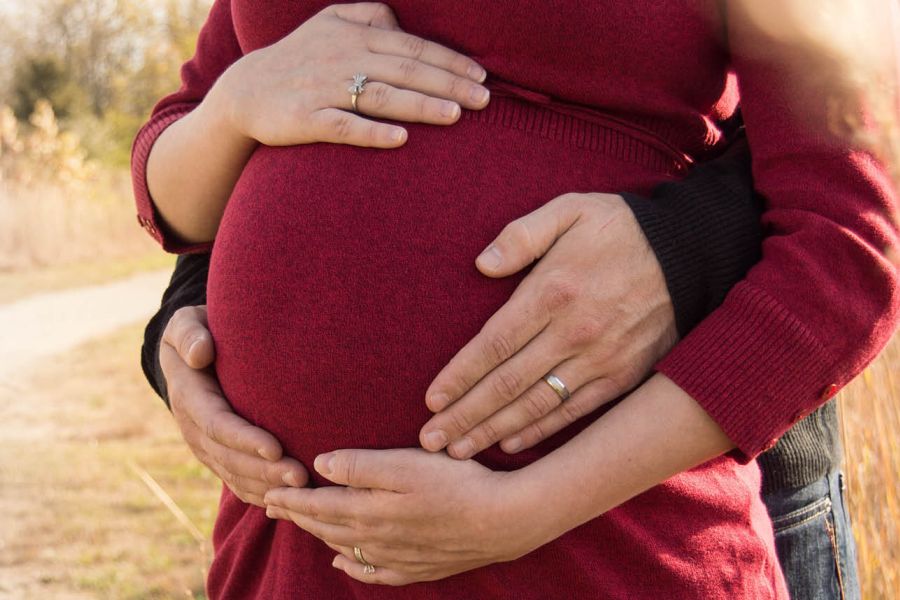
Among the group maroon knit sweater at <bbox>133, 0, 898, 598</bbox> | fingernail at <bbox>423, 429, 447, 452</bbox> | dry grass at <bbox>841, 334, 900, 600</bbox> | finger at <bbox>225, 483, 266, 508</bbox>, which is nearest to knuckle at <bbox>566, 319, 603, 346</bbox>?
maroon knit sweater at <bbox>133, 0, 898, 598</bbox>

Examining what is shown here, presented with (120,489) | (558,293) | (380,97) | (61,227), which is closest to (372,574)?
(558,293)

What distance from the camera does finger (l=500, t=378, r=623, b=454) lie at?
1.13m

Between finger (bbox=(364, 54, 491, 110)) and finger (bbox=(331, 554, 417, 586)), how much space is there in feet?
2.15

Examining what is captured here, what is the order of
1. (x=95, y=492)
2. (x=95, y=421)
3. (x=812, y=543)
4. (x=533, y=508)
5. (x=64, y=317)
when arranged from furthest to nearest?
(x=64, y=317)
(x=95, y=421)
(x=95, y=492)
(x=812, y=543)
(x=533, y=508)

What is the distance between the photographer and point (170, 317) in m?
1.56

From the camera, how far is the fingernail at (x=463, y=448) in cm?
112

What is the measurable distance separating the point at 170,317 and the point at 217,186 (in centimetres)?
26

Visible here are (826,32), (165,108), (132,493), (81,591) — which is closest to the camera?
(826,32)

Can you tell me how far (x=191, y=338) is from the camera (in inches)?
53.5

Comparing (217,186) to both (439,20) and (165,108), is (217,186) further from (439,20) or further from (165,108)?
(439,20)

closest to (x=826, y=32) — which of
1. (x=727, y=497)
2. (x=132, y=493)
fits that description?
(x=727, y=497)

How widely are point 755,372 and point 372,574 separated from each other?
0.57 metres

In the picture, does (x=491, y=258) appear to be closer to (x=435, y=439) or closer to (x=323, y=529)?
(x=435, y=439)

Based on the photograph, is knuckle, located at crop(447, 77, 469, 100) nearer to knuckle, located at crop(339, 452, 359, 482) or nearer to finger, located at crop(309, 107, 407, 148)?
finger, located at crop(309, 107, 407, 148)
